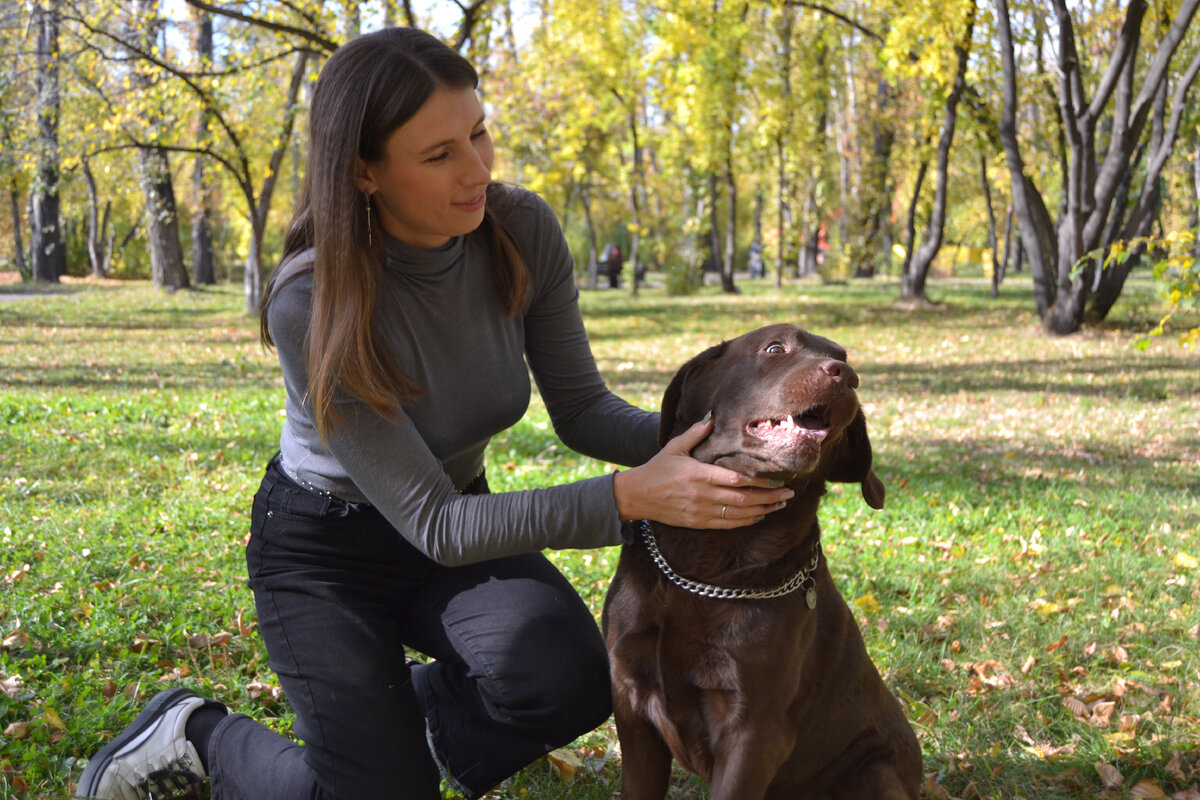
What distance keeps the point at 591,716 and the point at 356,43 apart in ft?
6.15

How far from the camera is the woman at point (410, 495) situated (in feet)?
8.38

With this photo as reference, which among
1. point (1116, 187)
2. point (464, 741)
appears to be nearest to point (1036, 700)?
point (464, 741)

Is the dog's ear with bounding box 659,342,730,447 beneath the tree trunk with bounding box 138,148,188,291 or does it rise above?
beneath

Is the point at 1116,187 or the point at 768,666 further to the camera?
the point at 1116,187

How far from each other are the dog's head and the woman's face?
28.4 inches

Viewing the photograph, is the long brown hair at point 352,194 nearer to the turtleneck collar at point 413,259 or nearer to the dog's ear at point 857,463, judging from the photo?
the turtleneck collar at point 413,259

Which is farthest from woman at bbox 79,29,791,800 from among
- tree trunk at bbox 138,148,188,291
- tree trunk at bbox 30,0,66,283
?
tree trunk at bbox 138,148,188,291

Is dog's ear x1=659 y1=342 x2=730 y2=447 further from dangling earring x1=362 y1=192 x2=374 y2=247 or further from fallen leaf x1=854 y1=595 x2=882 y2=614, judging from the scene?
fallen leaf x1=854 y1=595 x2=882 y2=614

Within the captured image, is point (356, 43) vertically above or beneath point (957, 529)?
above

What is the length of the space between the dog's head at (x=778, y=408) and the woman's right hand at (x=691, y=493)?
0.17 ft

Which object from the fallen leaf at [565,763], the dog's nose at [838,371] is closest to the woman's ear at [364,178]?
the dog's nose at [838,371]

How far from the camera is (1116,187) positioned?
13328 mm

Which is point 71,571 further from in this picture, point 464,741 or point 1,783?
point 464,741

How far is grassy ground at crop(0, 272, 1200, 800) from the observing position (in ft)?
11.0
